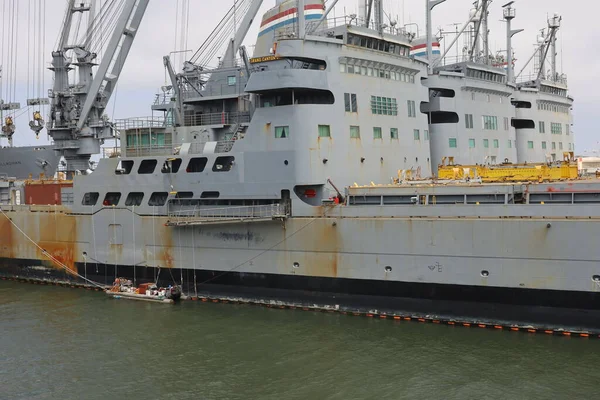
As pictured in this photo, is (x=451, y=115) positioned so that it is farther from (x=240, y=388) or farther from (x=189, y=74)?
(x=240, y=388)

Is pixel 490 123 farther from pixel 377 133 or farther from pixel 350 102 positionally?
pixel 350 102

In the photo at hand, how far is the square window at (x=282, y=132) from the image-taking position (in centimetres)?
2246

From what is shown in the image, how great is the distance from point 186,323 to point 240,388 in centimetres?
594

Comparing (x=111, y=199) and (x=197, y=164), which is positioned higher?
(x=197, y=164)

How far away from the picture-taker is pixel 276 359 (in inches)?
672

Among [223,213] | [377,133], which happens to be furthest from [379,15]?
[223,213]

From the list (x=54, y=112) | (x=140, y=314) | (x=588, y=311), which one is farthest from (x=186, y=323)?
(x=54, y=112)

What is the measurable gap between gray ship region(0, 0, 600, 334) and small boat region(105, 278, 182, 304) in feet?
2.09

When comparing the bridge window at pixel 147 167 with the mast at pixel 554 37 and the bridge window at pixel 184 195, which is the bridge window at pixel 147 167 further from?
the mast at pixel 554 37

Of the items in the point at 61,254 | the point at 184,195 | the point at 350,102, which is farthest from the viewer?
the point at 61,254

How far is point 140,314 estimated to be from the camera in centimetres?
2200

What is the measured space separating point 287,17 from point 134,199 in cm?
1095

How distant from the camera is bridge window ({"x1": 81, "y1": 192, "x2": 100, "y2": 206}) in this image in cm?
2733

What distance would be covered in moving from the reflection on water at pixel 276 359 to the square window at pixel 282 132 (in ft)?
21.3
